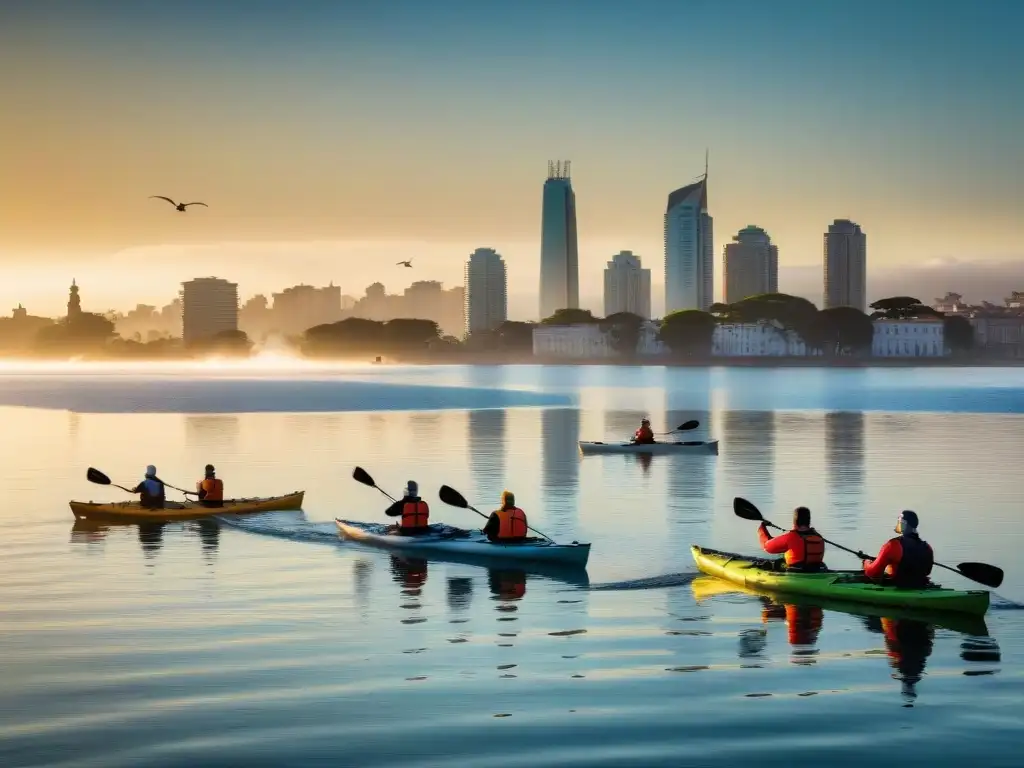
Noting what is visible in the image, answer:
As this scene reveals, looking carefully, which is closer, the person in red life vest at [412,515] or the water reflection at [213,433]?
the person in red life vest at [412,515]

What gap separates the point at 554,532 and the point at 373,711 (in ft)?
64.8

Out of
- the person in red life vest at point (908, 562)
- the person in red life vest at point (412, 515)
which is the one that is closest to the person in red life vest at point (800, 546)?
the person in red life vest at point (908, 562)

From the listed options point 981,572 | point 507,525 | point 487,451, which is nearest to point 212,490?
point 507,525

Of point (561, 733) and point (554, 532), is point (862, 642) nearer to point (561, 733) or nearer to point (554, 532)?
point (561, 733)

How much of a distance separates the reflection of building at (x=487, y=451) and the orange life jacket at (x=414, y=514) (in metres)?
12.8

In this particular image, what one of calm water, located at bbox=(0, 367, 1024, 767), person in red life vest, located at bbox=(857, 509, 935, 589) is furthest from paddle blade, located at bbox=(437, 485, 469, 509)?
person in red life vest, located at bbox=(857, 509, 935, 589)

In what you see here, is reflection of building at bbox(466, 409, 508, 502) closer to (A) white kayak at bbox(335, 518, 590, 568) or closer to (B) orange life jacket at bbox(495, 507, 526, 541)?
(A) white kayak at bbox(335, 518, 590, 568)

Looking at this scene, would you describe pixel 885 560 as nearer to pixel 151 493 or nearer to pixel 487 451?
pixel 151 493

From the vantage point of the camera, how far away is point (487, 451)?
215 feet

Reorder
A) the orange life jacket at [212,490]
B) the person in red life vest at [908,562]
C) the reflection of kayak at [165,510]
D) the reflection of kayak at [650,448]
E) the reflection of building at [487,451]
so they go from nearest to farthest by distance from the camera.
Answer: the person in red life vest at [908,562] → the reflection of kayak at [165,510] → the orange life jacket at [212,490] → the reflection of building at [487,451] → the reflection of kayak at [650,448]

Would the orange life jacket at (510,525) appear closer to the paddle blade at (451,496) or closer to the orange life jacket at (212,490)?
the paddle blade at (451,496)

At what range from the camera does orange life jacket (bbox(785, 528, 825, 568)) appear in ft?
85.7

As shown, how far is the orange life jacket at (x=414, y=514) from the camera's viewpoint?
32.4 metres

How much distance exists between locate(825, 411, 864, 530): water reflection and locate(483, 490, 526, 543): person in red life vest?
39.6 ft
